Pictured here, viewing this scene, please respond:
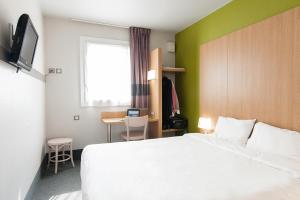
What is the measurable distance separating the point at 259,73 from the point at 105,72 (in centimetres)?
267

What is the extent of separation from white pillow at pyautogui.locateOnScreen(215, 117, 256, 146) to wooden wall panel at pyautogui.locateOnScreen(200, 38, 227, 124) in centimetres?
37

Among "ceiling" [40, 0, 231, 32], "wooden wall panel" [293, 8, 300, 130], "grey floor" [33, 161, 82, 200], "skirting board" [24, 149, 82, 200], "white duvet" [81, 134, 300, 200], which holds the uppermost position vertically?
"ceiling" [40, 0, 231, 32]

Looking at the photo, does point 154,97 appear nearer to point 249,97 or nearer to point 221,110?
point 221,110

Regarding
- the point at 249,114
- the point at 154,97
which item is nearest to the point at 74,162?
the point at 154,97

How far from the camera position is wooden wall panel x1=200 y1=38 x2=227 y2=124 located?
9.92ft

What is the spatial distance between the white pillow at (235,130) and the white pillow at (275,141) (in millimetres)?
88

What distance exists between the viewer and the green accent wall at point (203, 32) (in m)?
2.48

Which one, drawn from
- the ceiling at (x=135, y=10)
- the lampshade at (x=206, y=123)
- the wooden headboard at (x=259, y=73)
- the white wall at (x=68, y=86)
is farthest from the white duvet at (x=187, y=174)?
the ceiling at (x=135, y=10)

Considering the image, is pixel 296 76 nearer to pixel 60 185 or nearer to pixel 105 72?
pixel 105 72

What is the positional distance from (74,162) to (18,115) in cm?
199

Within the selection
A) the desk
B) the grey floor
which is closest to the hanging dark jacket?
the desk

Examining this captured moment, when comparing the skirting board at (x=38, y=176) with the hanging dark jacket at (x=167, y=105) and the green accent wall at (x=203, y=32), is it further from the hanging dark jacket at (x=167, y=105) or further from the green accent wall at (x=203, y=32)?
the green accent wall at (x=203, y=32)

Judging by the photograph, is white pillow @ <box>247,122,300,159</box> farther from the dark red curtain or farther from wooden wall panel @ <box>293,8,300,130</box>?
the dark red curtain

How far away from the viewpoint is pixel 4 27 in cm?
155
